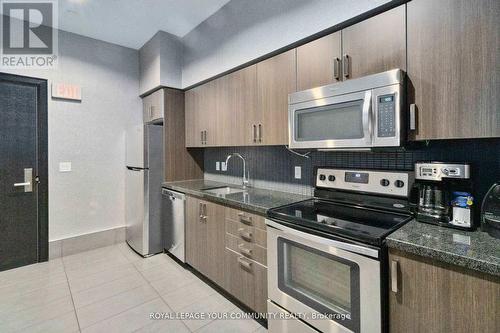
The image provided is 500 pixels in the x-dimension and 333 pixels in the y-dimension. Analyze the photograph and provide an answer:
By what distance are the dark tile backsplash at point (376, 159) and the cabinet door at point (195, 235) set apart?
2.28 ft

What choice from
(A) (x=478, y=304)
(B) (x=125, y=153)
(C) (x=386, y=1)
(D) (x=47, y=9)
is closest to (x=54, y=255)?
(B) (x=125, y=153)

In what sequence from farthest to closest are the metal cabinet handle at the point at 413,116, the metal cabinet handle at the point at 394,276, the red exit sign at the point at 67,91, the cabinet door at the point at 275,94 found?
the red exit sign at the point at 67,91
the cabinet door at the point at 275,94
the metal cabinet handle at the point at 413,116
the metal cabinet handle at the point at 394,276

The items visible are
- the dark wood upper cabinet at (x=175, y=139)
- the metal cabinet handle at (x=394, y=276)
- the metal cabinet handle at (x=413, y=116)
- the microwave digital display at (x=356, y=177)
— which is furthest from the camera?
the dark wood upper cabinet at (x=175, y=139)

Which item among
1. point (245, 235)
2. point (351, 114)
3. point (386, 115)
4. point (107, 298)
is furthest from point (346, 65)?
point (107, 298)

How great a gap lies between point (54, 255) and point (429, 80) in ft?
13.4

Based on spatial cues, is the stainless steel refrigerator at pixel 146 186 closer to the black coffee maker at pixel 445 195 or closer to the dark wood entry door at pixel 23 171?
the dark wood entry door at pixel 23 171

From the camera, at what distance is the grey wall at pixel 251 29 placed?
1669mm

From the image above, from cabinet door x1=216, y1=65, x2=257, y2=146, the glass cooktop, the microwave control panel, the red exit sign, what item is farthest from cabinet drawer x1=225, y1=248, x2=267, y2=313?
the red exit sign

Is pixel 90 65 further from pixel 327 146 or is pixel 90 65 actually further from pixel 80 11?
pixel 327 146

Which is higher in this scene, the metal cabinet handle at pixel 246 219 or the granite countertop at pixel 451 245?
the granite countertop at pixel 451 245

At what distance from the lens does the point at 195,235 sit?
250 centimetres

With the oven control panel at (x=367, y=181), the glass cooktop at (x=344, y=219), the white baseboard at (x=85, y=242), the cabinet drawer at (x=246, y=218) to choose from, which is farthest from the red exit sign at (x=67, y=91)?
the oven control panel at (x=367, y=181)

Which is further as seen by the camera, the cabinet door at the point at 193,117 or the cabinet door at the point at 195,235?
the cabinet door at the point at 193,117

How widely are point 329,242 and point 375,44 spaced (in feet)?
3.94
